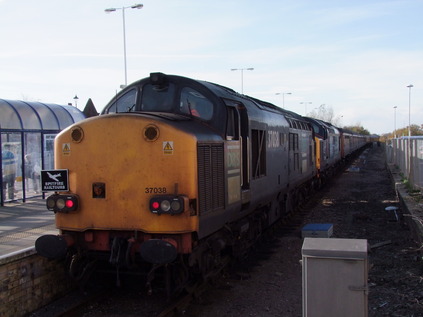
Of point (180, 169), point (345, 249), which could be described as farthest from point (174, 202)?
point (345, 249)

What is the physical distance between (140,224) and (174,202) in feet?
2.07

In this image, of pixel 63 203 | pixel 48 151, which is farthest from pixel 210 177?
pixel 48 151

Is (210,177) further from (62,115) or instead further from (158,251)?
(62,115)

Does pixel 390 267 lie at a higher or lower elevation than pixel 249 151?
lower

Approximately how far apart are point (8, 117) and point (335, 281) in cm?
1141

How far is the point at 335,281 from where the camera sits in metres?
4.77

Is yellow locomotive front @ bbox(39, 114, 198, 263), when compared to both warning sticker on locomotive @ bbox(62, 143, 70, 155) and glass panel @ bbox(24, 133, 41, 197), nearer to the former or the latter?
warning sticker on locomotive @ bbox(62, 143, 70, 155)

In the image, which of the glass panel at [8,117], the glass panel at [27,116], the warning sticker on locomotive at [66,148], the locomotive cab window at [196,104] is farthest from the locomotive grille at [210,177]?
the glass panel at [27,116]

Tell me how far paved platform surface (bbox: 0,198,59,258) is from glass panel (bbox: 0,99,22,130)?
2.27m

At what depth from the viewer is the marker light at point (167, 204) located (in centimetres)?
571

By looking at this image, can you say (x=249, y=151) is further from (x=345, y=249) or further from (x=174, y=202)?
(x=345, y=249)

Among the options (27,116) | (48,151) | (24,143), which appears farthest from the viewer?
(48,151)

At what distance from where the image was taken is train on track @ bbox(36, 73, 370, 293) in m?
5.90

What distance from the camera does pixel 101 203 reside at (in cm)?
621
